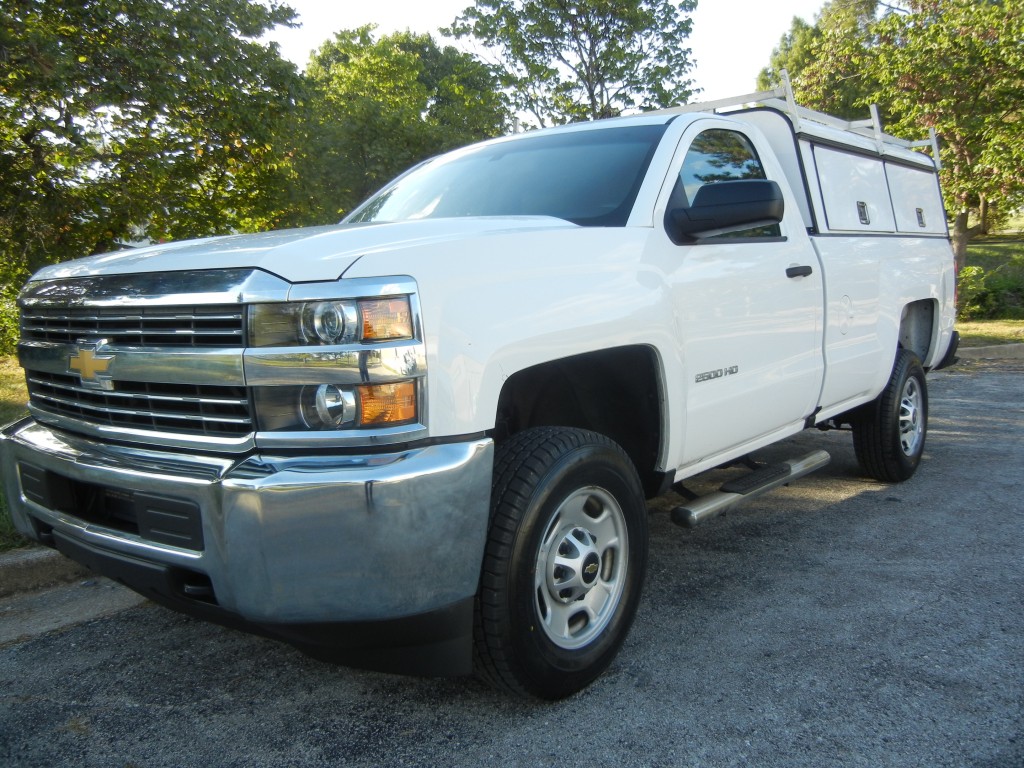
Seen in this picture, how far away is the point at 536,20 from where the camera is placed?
16969 millimetres

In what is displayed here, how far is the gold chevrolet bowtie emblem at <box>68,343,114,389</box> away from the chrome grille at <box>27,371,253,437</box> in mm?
27

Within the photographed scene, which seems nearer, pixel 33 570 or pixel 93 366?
pixel 93 366

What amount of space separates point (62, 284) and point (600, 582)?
1.98 meters

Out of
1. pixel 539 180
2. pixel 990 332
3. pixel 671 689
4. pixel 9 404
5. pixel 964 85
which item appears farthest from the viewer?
pixel 964 85

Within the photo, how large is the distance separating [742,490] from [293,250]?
2372 millimetres

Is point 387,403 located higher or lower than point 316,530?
higher

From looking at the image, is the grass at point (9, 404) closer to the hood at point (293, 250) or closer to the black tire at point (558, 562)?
the hood at point (293, 250)

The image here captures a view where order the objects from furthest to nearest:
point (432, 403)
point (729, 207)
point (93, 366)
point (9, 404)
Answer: point (9, 404), point (729, 207), point (93, 366), point (432, 403)

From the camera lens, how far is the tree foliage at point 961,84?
49.1 ft

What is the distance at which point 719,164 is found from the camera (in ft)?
13.1

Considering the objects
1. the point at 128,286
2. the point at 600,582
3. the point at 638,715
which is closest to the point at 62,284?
the point at 128,286

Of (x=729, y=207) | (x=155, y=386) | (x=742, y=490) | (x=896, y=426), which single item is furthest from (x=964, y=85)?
(x=155, y=386)

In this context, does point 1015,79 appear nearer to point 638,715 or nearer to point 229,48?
point 229,48

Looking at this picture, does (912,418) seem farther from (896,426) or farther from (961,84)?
(961,84)
